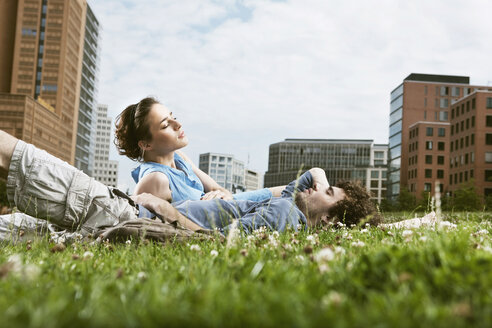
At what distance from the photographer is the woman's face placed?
6.70 meters

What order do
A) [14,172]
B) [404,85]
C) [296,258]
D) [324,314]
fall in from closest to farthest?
[324,314] < [296,258] < [14,172] < [404,85]

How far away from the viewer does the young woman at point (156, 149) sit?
6133mm

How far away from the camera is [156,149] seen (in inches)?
268

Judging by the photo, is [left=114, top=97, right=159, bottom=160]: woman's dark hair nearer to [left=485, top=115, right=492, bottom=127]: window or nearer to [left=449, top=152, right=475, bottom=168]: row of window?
[left=449, top=152, right=475, bottom=168]: row of window

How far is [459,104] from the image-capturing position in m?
88.9

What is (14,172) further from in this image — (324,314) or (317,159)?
(317,159)

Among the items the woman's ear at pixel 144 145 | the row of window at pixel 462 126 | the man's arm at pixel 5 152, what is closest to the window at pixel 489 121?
the row of window at pixel 462 126

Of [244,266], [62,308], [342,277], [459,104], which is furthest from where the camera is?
[459,104]

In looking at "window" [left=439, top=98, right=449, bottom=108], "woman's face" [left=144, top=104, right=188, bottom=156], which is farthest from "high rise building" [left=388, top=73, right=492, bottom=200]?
"woman's face" [left=144, top=104, right=188, bottom=156]

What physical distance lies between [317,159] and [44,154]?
557 ft

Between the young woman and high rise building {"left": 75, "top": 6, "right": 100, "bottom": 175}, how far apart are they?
135 m

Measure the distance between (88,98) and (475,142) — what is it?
112537mm

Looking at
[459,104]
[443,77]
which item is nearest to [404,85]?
[443,77]

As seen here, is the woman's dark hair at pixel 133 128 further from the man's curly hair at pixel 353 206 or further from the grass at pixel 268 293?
the grass at pixel 268 293
